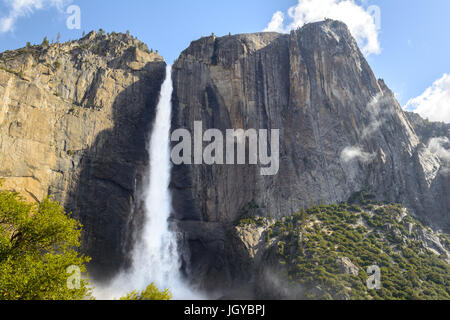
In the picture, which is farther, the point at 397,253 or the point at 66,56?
the point at 66,56

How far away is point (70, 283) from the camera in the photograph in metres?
20.2

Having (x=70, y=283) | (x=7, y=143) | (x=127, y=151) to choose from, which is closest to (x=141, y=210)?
(x=127, y=151)

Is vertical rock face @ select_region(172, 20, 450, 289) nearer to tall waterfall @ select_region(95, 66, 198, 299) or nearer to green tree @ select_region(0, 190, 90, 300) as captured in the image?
tall waterfall @ select_region(95, 66, 198, 299)

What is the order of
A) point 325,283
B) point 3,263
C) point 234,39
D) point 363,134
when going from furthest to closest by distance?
point 234,39, point 363,134, point 325,283, point 3,263

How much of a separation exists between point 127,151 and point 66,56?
1748 centimetres

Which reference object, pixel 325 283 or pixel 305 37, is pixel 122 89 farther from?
pixel 325 283

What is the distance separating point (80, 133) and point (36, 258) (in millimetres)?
25911

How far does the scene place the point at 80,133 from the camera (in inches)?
1748

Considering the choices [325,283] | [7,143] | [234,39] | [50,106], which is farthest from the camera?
[234,39]

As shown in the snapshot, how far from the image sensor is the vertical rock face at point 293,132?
47062mm

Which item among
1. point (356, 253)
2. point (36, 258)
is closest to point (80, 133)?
point (36, 258)

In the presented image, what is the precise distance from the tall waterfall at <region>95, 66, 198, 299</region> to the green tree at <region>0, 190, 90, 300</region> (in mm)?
18910

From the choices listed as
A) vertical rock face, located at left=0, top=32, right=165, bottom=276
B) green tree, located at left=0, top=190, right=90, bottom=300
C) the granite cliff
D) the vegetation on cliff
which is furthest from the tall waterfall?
green tree, located at left=0, top=190, right=90, bottom=300

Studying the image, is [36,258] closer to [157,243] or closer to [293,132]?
[157,243]
